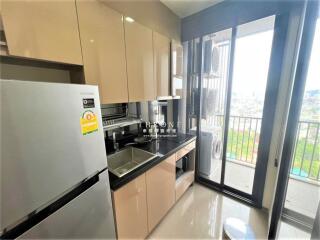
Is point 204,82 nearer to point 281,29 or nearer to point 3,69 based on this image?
point 281,29

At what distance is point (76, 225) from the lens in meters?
0.78

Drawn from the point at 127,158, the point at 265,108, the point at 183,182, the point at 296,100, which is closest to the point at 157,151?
the point at 127,158

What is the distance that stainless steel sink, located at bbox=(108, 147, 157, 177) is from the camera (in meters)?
1.51

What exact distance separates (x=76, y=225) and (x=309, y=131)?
6.53 ft

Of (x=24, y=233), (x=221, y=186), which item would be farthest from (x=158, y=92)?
(x=221, y=186)

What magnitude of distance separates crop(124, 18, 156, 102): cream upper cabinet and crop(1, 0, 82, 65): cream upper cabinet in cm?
48

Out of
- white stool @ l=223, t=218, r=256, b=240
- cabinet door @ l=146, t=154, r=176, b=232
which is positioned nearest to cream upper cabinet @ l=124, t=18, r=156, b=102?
cabinet door @ l=146, t=154, r=176, b=232

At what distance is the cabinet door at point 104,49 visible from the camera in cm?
103

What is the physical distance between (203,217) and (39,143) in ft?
6.36

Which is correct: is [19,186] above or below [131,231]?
above

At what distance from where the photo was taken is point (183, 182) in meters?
2.00

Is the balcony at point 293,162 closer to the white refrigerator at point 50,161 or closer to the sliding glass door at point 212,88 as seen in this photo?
the sliding glass door at point 212,88

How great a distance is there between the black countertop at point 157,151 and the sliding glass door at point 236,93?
0.60 meters

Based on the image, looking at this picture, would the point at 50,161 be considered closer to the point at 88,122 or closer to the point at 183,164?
the point at 88,122
